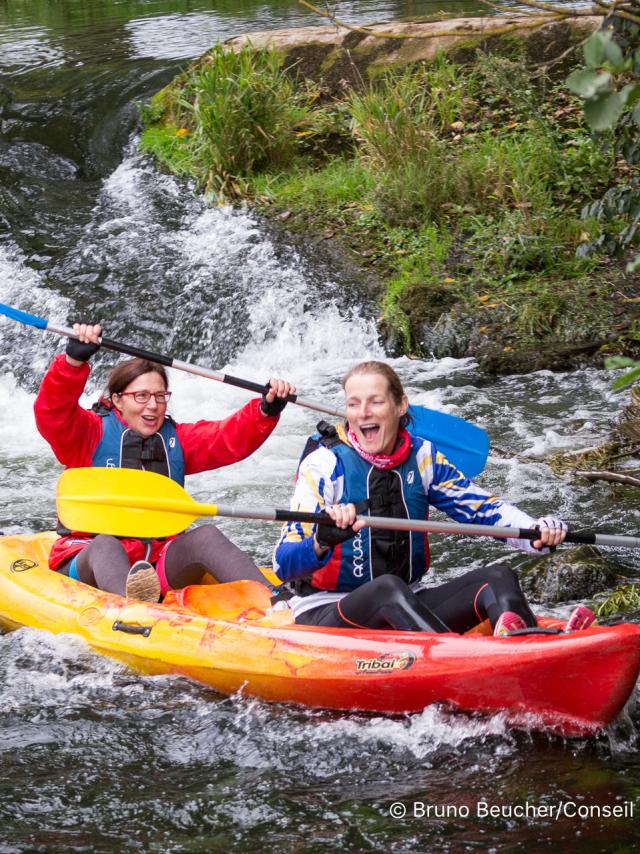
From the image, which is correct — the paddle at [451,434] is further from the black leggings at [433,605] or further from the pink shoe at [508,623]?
the pink shoe at [508,623]

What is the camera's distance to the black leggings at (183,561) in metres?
3.89

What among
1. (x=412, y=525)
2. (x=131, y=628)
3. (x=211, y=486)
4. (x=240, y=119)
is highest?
(x=240, y=119)

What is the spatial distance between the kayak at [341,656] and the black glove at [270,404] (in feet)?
2.28

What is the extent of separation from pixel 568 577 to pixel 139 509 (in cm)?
163

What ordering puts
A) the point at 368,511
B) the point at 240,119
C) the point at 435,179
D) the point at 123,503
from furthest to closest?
the point at 240,119 → the point at 435,179 → the point at 123,503 → the point at 368,511

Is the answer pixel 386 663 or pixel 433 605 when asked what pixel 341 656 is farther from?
pixel 433 605

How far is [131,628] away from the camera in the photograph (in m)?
3.71

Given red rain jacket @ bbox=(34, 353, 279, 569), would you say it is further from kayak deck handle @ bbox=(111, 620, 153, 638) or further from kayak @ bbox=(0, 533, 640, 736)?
kayak deck handle @ bbox=(111, 620, 153, 638)

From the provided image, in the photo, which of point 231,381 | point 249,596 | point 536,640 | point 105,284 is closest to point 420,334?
point 105,284

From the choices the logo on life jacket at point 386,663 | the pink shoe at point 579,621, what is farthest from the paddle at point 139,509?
the logo on life jacket at point 386,663

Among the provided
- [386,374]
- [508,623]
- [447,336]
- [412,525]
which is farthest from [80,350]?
[447,336]

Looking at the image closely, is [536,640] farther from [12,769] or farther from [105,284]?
[105,284]

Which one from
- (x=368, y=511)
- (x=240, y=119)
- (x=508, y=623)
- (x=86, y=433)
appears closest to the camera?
(x=508, y=623)

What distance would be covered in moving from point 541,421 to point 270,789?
342 centimetres
